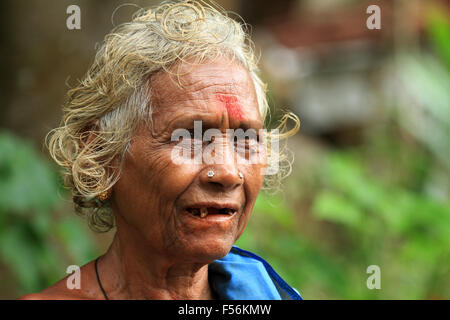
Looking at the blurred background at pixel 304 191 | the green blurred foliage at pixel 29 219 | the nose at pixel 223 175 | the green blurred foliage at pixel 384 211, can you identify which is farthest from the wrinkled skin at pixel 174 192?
the green blurred foliage at pixel 384 211

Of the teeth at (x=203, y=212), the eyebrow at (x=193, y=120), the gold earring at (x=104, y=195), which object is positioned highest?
the eyebrow at (x=193, y=120)

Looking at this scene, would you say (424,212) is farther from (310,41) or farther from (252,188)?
(310,41)

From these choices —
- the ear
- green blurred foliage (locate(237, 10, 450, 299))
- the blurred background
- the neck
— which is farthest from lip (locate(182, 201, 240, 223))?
green blurred foliage (locate(237, 10, 450, 299))

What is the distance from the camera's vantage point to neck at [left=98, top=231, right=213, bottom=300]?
2.13 metres

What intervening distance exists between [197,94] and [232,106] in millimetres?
134

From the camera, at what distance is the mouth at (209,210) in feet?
6.44

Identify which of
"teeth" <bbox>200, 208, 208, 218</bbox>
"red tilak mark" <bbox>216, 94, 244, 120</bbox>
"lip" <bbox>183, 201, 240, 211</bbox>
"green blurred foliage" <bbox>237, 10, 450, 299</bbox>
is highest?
"red tilak mark" <bbox>216, 94, 244, 120</bbox>

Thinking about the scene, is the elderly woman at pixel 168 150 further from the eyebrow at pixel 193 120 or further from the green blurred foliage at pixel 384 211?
the green blurred foliage at pixel 384 211

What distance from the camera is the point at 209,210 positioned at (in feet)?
6.54

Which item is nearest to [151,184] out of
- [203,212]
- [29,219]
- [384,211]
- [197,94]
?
[203,212]

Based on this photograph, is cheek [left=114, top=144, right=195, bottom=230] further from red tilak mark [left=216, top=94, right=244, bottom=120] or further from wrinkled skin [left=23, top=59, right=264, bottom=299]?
red tilak mark [left=216, top=94, right=244, bottom=120]

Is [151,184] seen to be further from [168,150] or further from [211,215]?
[211,215]

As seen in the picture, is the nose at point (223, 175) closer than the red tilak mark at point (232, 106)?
Yes
